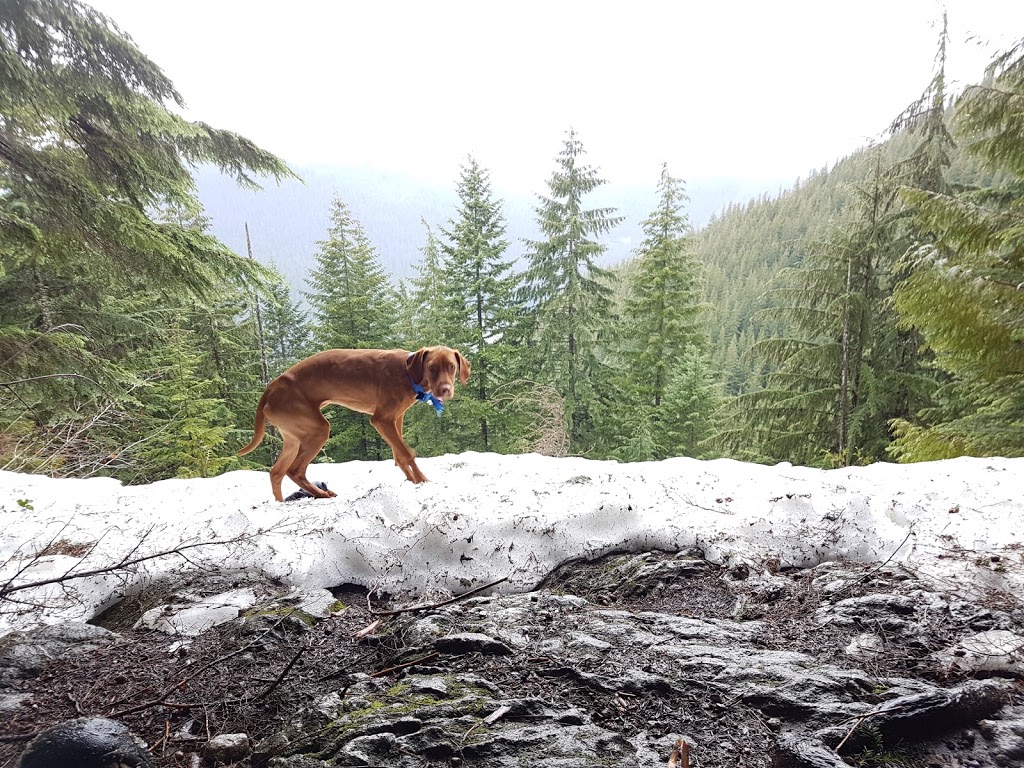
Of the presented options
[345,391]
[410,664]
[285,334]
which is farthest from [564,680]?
[285,334]

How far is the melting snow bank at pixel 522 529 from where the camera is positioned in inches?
116

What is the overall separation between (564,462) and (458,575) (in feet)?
7.33

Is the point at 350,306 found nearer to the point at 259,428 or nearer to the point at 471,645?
the point at 259,428

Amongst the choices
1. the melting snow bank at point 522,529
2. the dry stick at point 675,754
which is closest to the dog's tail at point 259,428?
the melting snow bank at point 522,529

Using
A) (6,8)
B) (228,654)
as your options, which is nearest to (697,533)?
(228,654)

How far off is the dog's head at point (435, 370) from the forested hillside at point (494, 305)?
214 cm

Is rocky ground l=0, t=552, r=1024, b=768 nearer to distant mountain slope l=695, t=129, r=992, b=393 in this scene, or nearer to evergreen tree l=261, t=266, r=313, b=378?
evergreen tree l=261, t=266, r=313, b=378

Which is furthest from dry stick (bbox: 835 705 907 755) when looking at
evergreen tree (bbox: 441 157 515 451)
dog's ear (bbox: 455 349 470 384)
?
evergreen tree (bbox: 441 157 515 451)

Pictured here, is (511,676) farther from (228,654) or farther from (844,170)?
(844,170)

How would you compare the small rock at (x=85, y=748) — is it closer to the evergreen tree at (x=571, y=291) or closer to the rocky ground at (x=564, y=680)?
the rocky ground at (x=564, y=680)

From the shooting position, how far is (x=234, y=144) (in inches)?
237

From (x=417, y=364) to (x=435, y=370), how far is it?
17cm

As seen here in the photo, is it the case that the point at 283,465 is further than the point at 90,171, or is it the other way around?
the point at 90,171

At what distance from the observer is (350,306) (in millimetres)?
15625
